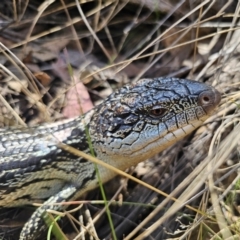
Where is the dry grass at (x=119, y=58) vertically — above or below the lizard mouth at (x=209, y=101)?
above

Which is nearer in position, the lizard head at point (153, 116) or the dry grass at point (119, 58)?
the lizard head at point (153, 116)

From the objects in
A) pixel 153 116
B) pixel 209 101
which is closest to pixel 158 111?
pixel 153 116

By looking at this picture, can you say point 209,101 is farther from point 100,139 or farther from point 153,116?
point 100,139

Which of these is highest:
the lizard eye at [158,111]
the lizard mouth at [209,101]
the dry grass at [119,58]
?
the dry grass at [119,58]

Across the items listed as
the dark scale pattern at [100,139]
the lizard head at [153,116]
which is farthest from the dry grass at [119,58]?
the lizard head at [153,116]

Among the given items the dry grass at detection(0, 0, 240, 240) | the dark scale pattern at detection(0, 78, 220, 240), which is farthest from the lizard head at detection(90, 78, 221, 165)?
the dry grass at detection(0, 0, 240, 240)

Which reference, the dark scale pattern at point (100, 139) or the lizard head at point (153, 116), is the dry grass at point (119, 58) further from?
the lizard head at point (153, 116)

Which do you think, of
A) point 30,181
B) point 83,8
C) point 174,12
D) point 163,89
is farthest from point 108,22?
point 30,181

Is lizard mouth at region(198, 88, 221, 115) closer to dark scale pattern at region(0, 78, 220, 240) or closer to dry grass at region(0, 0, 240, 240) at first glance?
dark scale pattern at region(0, 78, 220, 240)
